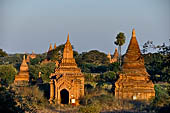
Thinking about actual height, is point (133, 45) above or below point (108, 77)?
above

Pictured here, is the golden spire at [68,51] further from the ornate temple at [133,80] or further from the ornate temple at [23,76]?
the ornate temple at [23,76]

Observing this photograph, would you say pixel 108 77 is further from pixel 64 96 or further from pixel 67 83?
pixel 67 83

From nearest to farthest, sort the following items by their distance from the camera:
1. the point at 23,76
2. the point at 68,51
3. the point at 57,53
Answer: the point at 68,51
the point at 23,76
the point at 57,53

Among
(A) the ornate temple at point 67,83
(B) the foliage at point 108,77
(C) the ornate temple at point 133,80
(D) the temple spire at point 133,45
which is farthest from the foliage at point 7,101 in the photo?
(B) the foliage at point 108,77

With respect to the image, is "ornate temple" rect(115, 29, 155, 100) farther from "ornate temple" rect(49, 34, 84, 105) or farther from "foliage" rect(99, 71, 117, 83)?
"foliage" rect(99, 71, 117, 83)

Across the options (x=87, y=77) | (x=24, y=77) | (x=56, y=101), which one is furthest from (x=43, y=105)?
(x=87, y=77)

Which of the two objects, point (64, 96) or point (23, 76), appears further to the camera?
point (23, 76)

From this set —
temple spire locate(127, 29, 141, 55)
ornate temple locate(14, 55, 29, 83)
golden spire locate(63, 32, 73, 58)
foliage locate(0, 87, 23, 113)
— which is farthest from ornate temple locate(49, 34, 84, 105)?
ornate temple locate(14, 55, 29, 83)

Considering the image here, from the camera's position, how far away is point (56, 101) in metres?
24.6

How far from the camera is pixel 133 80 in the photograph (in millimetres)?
25391

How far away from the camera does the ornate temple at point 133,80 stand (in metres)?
24.8

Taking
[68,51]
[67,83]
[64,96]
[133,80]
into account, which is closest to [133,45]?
[133,80]

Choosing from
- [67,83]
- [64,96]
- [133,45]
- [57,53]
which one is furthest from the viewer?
[57,53]

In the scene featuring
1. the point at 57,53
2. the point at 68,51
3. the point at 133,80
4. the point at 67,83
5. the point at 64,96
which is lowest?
the point at 64,96
